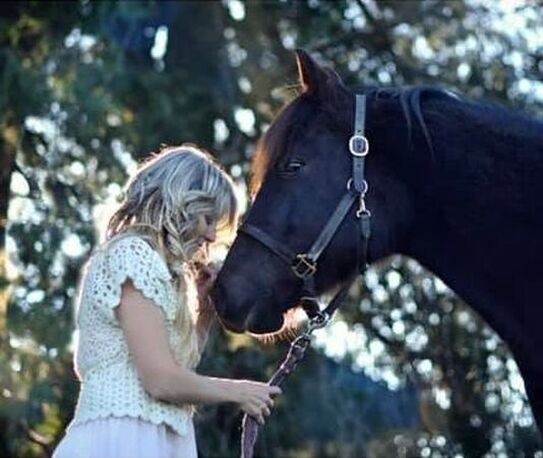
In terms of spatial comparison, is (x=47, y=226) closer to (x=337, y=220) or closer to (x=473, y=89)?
(x=473, y=89)

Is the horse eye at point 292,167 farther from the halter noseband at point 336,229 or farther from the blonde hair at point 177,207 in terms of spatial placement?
the blonde hair at point 177,207

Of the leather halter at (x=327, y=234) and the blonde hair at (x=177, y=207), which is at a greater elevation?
the blonde hair at (x=177, y=207)

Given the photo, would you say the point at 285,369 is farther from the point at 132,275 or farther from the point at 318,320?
the point at 132,275

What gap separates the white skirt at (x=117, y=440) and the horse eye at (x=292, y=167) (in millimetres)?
845

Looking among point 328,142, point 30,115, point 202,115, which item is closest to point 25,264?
point 30,115

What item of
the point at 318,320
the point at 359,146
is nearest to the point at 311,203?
the point at 359,146

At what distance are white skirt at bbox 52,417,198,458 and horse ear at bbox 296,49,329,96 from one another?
109 cm

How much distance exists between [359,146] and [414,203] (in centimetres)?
22

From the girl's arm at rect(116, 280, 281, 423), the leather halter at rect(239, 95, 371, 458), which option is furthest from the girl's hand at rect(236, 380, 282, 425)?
the leather halter at rect(239, 95, 371, 458)

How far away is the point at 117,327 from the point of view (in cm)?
429

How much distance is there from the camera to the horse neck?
4602 millimetres

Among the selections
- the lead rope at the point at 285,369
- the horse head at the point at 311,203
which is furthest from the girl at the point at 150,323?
the horse head at the point at 311,203

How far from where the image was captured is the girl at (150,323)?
422cm

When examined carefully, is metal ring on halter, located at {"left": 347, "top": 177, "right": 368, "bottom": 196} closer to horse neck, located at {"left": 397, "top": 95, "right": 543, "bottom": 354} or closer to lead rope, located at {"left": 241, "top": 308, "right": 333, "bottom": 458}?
horse neck, located at {"left": 397, "top": 95, "right": 543, "bottom": 354}
